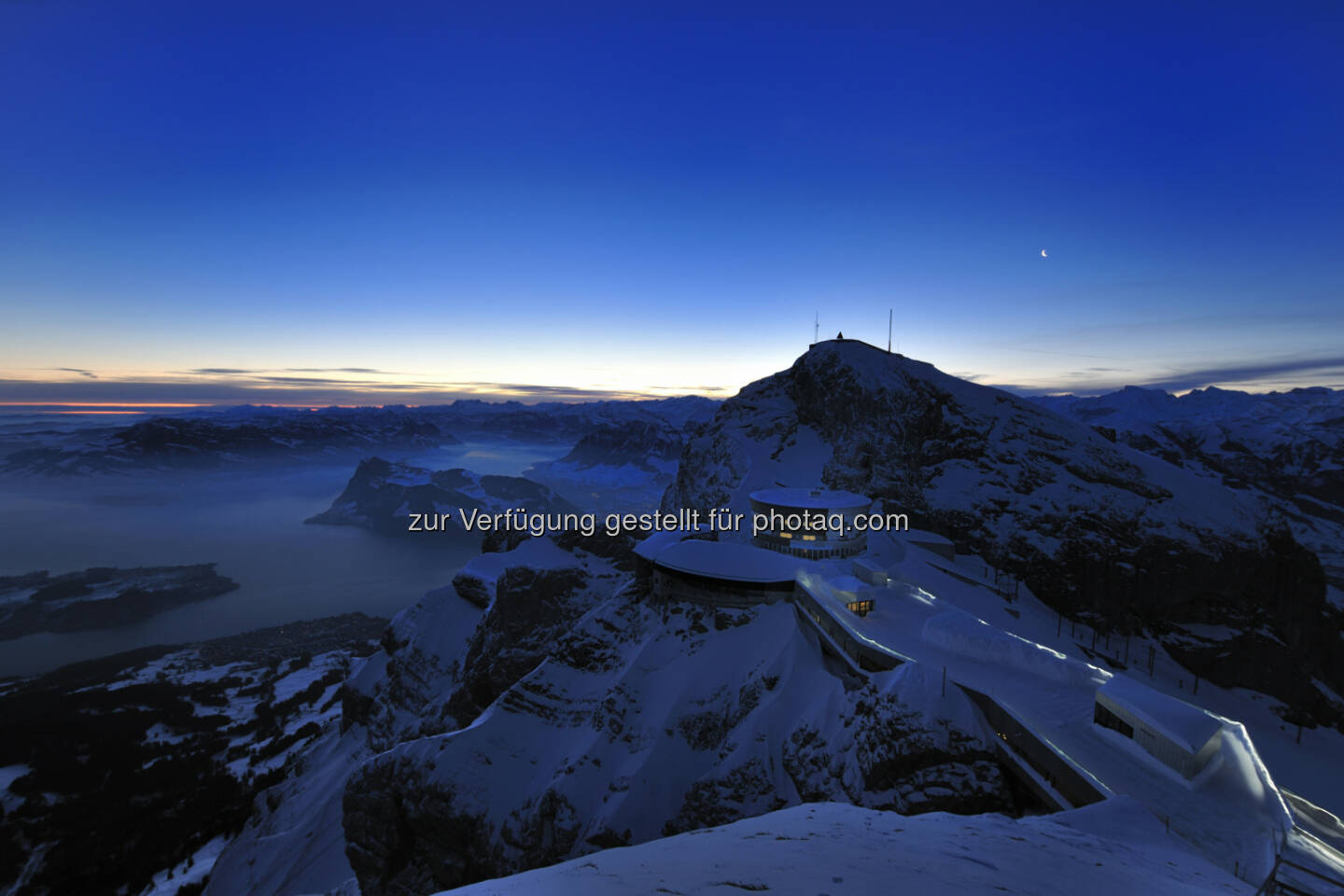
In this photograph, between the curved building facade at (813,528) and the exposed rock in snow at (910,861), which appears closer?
the exposed rock in snow at (910,861)

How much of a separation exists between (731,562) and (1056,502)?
5438cm

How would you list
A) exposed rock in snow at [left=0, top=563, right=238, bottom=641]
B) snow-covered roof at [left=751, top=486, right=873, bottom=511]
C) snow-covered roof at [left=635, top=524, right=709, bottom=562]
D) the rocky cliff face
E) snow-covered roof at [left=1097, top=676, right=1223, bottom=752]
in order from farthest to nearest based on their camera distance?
exposed rock in snow at [left=0, top=563, right=238, bottom=641]
the rocky cliff face
snow-covered roof at [left=751, top=486, right=873, bottom=511]
snow-covered roof at [left=635, top=524, right=709, bottom=562]
snow-covered roof at [left=1097, top=676, right=1223, bottom=752]

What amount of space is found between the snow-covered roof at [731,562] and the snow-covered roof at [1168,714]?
68.8ft

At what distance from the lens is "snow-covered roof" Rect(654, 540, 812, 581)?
1544 inches

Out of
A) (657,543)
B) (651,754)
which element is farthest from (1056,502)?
(651,754)

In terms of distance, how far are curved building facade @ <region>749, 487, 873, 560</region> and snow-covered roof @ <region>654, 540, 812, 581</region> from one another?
8.79 m

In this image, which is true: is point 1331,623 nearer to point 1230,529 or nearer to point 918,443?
point 1230,529

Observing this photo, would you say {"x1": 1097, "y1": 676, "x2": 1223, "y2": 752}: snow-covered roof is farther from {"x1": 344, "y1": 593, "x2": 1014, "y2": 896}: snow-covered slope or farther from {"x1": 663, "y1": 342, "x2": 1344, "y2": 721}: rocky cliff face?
{"x1": 663, "y1": 342, "x2": 1344, "y2": 721}: rocky cliff face

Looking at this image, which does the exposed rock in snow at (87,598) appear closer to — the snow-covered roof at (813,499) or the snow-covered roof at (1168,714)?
the snow-covered roof at (813,499)

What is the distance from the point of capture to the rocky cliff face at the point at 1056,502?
62.1m

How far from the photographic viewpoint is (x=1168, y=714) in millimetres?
17734

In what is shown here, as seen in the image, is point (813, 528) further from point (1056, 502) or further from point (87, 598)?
point (87, 598)

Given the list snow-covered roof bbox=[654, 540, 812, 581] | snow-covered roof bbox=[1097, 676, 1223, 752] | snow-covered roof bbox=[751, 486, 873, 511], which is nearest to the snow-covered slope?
snow-covered roof bbox=[654, 540, 812, 581]

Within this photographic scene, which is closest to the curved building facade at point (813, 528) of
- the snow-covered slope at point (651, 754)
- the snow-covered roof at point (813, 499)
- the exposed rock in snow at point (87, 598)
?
the snow-covered roof at point (813, 499)
